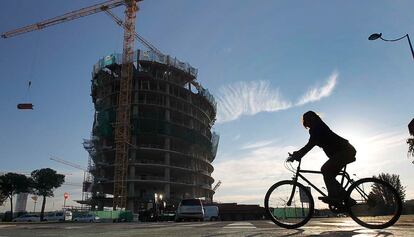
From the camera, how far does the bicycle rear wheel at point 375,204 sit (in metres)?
6.77

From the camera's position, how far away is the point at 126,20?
103 m

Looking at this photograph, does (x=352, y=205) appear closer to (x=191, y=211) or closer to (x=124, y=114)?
(x=191, y=211)

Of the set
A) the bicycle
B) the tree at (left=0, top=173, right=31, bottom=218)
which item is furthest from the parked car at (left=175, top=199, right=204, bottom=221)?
the tree at (left=0, top=173, right=31, bottom=218)

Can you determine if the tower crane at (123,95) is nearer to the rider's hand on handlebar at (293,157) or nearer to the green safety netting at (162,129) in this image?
the green safety netting at (162,129)

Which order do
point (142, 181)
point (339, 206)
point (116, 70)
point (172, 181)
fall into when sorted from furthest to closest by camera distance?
point (116, 70), point (172, 181), point (142, 181), point (339, 206)

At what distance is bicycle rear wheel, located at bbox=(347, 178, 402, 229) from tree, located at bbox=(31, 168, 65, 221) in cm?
10057

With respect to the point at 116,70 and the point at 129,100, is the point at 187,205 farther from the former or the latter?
the point at 116,70

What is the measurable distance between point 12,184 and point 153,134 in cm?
3415

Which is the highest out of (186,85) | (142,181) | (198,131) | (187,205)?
(186,85)

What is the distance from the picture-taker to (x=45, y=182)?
322 feet

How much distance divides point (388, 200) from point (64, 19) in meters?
107

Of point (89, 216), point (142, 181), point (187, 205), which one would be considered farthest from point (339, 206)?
point (142, 181)

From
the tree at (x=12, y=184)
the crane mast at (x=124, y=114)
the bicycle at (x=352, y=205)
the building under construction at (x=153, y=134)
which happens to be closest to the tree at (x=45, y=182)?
the tree at (x=12, y=184)

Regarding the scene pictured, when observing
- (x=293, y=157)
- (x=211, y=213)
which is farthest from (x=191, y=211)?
(x=293, y=157)
